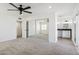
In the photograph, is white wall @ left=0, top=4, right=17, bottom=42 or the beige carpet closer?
the beige carpet

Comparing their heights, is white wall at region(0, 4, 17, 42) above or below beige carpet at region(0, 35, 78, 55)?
above

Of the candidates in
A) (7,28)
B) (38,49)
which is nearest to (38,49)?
(38,49)

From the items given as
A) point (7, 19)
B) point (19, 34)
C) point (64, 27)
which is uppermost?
point (7, 19)

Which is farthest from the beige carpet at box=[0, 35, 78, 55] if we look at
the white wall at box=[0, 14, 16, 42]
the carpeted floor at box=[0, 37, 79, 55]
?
the white wall at box=[0, 14, 16, 42]

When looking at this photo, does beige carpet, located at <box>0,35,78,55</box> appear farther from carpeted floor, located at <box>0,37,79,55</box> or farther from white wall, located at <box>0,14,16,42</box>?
white wall, located at <box>0,14,16,42</box>

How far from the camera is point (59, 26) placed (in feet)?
31.7

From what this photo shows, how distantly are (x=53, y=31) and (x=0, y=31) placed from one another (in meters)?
3.47

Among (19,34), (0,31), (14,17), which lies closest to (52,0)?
(0,31)

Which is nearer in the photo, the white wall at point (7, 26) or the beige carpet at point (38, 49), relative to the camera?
the beige carpet at point (38, 49)

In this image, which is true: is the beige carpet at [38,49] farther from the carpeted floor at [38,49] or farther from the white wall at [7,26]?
the white wall at [7,26]

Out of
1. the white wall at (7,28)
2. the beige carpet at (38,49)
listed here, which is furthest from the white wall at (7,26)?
the beige carpet at (38,49)

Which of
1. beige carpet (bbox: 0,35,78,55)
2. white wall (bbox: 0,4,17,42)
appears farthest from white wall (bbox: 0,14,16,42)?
beige carpet (bbox: 0,35,78,55)

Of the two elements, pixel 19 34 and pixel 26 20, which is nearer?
pixel 26 20
